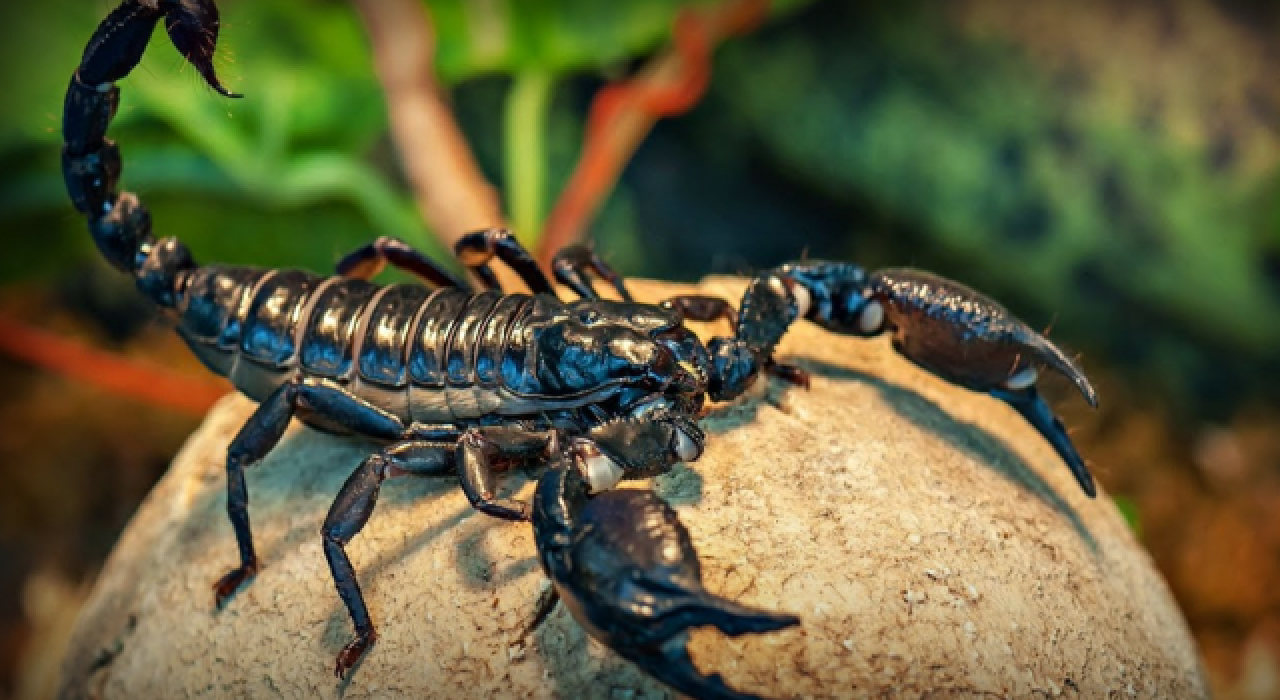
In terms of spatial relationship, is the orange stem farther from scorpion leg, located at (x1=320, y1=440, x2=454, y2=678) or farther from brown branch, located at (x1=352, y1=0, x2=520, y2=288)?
scorpion leg, located at (x1=320, y1=440, x2=454, y2=678)

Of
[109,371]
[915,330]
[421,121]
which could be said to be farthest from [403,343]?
[109,371]

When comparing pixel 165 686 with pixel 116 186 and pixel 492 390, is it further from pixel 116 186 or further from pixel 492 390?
pixel 116 186

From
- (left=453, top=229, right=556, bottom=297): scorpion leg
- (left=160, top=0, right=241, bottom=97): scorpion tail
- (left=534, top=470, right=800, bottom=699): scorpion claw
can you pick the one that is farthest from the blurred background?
(left=534, top=470, right=800, bottom=699): scorpion claw

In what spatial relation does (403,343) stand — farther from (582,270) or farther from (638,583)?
(638,583)

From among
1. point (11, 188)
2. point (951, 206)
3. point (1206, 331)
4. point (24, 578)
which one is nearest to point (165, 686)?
point (24, 578)

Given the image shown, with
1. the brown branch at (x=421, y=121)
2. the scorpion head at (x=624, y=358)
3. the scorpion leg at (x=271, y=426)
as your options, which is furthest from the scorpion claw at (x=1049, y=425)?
the brown branch at (x=421, y=121)

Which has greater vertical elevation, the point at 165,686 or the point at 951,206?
the point at 165,686

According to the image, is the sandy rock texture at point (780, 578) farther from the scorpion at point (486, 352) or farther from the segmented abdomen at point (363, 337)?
the segmented abdomen at point (363, 337)
